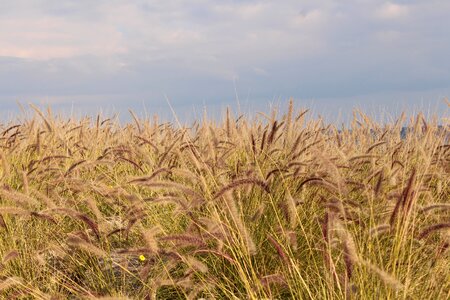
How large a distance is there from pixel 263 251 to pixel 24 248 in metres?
1.33

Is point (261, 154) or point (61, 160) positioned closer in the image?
point (261, 154)

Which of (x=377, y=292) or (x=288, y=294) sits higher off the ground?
(x=377, y=292)

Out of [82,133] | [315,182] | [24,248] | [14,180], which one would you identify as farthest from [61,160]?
[315,182]

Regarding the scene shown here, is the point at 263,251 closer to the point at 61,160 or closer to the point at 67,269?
the point at 67,269

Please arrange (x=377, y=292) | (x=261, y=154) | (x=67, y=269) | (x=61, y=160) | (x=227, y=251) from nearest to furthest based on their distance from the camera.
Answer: (x=377, y=292) < (x=227, y=251) < (x=67, y=269) < (x=261, y=154) < (x=61, y=160)

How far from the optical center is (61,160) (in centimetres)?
497

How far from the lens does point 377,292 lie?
2.13 metres

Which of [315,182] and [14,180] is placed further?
[14,180]

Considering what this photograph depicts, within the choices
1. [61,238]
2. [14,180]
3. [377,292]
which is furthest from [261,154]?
[14,180]

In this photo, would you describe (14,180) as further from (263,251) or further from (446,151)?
(446,151)

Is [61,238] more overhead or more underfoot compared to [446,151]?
more underfoot

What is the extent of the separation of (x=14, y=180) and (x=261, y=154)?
1992 millimetres

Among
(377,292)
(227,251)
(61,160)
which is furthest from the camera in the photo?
(61,160)

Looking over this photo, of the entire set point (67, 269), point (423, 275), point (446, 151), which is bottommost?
point (67, 269)
